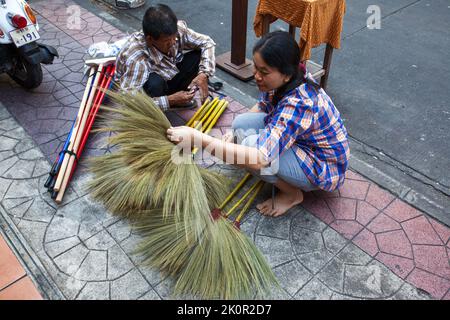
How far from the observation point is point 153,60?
2.37 meters

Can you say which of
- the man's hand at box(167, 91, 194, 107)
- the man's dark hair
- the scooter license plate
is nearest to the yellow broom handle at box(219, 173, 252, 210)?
the man's hand at box(167, 91, 194, 107)

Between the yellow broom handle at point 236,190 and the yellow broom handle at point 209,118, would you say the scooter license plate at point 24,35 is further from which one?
the yellow broom handle at point 236,190

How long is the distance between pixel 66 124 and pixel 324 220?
73.8 inches

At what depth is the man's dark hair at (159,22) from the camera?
2068 millimetres

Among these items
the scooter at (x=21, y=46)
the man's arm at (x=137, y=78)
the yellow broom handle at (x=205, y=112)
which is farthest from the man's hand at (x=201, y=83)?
the scooter at (x=21, y=46)

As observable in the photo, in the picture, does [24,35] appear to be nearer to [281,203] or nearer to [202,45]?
[202,45]

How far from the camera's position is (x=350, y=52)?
357cm

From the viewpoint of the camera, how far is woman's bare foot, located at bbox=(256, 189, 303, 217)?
1984mm

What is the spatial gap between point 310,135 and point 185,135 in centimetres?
61

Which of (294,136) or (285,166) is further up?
(294,136)

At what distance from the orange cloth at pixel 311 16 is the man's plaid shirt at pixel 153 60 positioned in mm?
546
